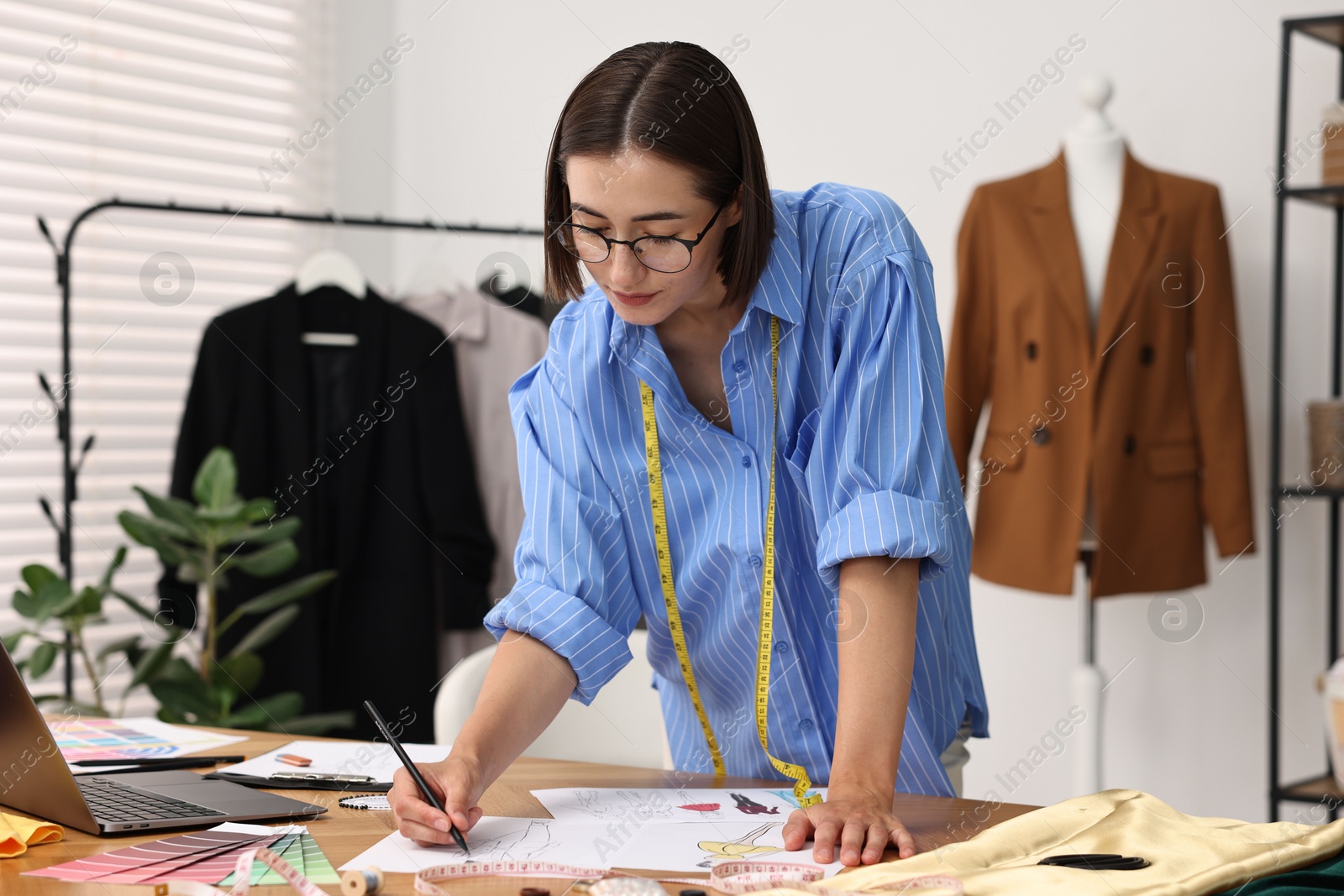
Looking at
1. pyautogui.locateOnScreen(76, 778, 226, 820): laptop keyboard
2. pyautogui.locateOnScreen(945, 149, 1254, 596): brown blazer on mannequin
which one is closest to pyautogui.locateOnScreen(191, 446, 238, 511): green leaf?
pyautogui.locateOnScreen(76, 778, 226, 820): laptop keyboard

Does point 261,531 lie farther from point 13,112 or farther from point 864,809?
point 864,809

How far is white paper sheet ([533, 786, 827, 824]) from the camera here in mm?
1217

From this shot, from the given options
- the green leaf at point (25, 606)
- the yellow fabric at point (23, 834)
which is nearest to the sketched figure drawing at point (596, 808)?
the yellow fabric at point (23, 834)

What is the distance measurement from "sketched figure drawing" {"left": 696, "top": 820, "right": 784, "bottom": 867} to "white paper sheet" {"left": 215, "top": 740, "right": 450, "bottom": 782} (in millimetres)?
460

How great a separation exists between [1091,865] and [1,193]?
3.11m

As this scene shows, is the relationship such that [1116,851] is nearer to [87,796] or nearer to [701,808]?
[701,808]

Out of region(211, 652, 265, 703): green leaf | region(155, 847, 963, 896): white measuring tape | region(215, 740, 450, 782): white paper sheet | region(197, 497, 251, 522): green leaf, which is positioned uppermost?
region(197, 497, 251, 522): green leaf

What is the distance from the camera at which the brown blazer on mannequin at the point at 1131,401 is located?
2.75 m

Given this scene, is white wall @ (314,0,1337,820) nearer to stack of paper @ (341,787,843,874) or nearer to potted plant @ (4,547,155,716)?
potted plant @ (4,547,155,716)

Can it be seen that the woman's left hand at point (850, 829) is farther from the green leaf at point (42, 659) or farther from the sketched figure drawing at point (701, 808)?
the green leaf at point (42, 659)

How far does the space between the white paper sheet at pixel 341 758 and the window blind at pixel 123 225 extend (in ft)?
5.94

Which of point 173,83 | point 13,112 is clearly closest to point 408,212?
point 173,83

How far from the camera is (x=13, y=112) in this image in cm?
313

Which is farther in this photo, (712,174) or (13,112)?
(13,112)
